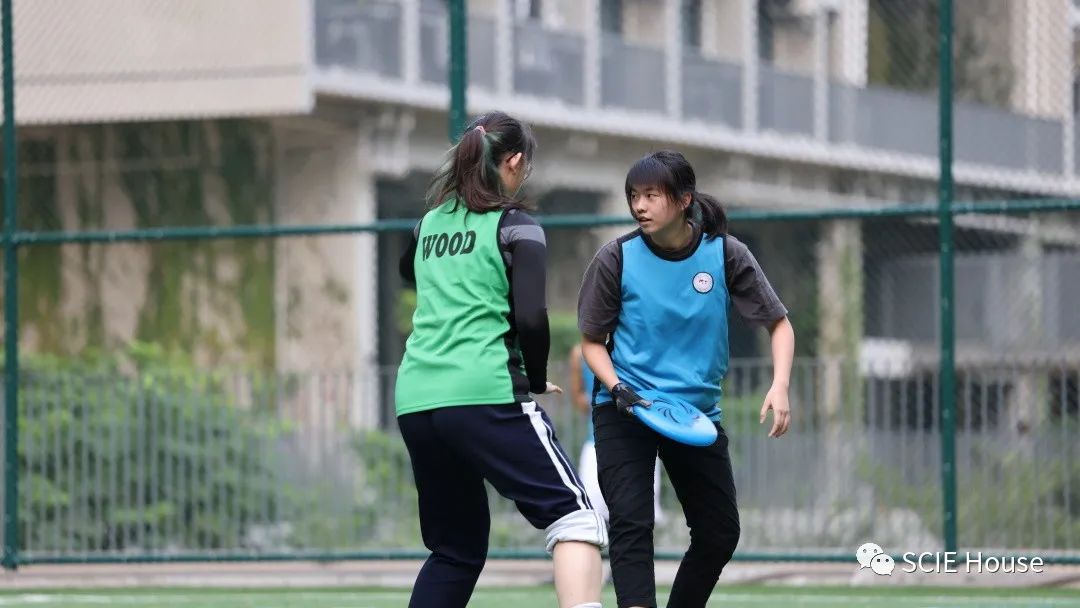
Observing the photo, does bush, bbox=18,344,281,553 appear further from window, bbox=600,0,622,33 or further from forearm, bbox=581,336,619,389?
window, bbox=600,0,622,33

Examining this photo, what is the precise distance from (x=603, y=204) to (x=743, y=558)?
6.76 m

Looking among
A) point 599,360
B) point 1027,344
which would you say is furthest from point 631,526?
point 1027,344

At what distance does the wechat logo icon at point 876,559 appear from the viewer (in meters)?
9.03

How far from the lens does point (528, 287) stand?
5.36 meters

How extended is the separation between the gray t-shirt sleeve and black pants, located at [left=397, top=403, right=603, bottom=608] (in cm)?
78

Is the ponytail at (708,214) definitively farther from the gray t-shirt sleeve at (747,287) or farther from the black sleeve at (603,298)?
the black sleeve at (603,298)

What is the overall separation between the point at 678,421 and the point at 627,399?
6.4 inches

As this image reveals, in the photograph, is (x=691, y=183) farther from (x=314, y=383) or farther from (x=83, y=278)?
(x=83, y=278)

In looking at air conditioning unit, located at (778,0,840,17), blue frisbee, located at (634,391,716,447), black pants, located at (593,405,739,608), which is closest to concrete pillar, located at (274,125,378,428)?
air conditioning unit, located at (778,0,840,17)

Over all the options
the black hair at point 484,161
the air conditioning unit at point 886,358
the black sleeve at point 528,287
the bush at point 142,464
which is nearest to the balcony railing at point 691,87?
the air conditioning unit at point 886,358

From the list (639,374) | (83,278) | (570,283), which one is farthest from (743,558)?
(83,278)

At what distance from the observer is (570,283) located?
15.0 meters

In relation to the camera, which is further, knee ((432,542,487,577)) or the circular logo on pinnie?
the circular logo on pinnie

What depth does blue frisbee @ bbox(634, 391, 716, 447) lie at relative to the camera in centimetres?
563
